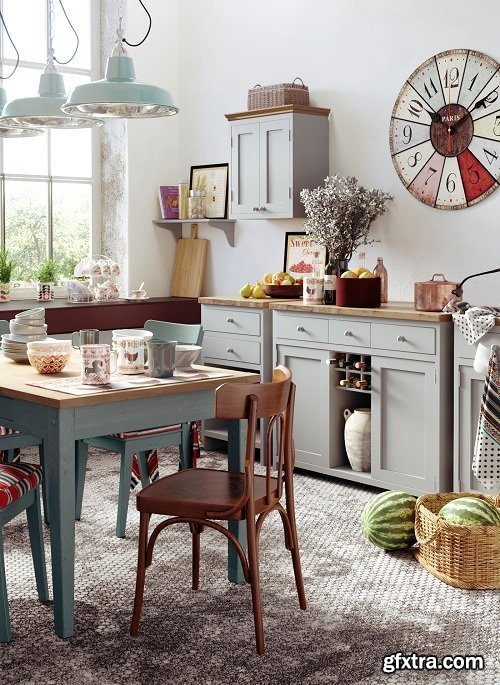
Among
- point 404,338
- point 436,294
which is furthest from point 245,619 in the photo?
point 436,294

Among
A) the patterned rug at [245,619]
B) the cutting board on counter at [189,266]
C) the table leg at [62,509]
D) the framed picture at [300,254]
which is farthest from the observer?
the cutting board on counter at [189,266]

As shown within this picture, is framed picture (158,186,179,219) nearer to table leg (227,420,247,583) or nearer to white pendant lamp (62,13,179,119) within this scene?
white pendant lamp (62,13,179,119)

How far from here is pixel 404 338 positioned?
4590mm

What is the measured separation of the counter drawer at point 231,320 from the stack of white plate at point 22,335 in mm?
1761

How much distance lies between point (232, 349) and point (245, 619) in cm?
259

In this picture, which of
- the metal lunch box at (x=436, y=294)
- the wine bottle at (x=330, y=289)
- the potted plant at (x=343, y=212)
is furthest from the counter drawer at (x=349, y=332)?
the potted plant at (x=343, y=212)

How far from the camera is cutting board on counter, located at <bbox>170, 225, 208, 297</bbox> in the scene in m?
6.62

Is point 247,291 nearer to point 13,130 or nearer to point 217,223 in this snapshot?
point 217,223

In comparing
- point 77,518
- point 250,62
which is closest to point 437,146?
point 250,62

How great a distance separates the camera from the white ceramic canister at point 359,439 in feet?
16.0

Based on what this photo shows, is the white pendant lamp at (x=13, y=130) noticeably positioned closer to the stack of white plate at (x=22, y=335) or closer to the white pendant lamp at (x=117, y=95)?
the white pendant lamp at (x=117, y=95)

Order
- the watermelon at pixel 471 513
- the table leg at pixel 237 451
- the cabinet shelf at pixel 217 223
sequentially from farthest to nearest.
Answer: the cabinet shelf at pixel 217 223 → the watermelon at pixel 471 513 → the table leg at pixel 237 451

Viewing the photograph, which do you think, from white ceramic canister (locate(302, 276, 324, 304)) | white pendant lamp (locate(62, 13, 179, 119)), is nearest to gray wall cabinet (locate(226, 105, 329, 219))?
white ceramic canister (locate(302, 276, 324, 304))

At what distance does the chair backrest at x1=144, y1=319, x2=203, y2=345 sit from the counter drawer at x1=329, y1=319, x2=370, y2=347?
0.80 meters
